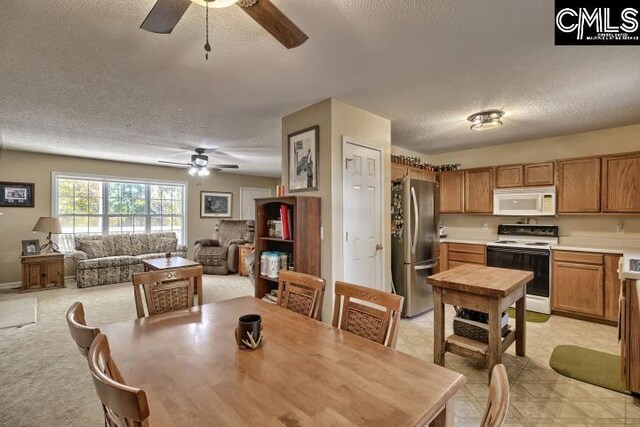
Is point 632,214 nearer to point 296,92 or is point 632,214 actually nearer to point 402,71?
point 402,71

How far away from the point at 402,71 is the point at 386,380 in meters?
2.24

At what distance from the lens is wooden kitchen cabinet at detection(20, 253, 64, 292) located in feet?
16.3

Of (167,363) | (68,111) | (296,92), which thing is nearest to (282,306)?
(167,363)

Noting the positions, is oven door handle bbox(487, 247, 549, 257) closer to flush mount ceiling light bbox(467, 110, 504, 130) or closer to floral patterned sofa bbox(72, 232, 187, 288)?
flush mount ceiling light bbox(467, 110, 504, 130)

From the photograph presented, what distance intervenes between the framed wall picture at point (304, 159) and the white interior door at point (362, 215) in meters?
0.31

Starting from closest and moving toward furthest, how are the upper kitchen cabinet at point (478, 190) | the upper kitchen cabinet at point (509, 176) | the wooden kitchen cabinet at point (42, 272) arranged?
the upper kitchen cabinet at point (509, 176) < the upper kitchen cabinet at point (478, 190) < the wooden kitchen cabinet at point (42, 272)

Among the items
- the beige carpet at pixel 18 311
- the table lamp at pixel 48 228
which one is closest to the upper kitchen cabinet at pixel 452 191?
the beige carpet at pixel 18 311

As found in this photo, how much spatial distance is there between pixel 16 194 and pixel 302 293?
6412 mm

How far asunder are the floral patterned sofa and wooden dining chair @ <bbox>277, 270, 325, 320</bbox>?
16.7 feet

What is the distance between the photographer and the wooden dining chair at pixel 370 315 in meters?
1.40

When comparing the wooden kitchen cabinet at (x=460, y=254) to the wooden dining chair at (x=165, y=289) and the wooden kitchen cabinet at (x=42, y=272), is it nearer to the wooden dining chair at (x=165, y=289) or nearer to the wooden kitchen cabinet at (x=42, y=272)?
the wooden dining chair at (x=165, y=289)

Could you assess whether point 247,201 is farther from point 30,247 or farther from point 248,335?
point 248,335

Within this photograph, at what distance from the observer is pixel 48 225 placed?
514 centimetres

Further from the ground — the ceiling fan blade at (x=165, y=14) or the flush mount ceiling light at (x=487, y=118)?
the flush mount ceiling light at (x=487, y=118)
